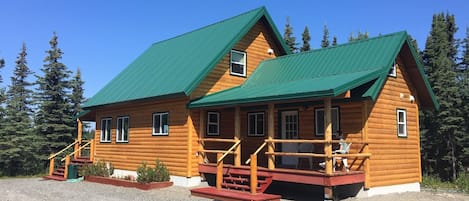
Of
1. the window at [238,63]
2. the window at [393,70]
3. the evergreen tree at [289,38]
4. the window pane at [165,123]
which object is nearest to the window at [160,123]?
the window pane at [165,123]

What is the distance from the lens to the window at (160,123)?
60.0 feet

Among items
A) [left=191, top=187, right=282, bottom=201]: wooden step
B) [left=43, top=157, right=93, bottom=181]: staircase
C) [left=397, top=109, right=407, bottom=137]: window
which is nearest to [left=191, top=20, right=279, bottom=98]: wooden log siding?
[left=191, top=187, right=282, bottom=201]: wooden step

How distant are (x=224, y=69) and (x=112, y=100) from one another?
6.32 metres

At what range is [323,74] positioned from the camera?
15641 millimetres

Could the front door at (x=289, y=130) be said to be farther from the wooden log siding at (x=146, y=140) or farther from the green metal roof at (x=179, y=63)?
the wooden log siding at (x=146, y=140)

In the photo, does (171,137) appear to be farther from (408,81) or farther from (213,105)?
(408,81)

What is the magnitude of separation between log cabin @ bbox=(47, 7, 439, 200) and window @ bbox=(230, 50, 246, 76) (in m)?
0.04

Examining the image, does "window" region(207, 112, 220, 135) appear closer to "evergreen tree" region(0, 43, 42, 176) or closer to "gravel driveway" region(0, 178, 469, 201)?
"gravel driveway" region(0, 178, 469, 201)

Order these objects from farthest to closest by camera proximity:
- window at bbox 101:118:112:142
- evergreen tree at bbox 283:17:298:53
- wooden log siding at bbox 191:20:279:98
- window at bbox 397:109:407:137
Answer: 1. evergreen tree at bbox 283:17:298:53
2. window at bbox 101:118:112:142
3. wooden log siding at bbox 191:20:279:98
4. window at bbox 397:109:407:137

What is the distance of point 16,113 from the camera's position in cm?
2683

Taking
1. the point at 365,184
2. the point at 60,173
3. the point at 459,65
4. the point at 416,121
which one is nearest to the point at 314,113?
the point at 365,184

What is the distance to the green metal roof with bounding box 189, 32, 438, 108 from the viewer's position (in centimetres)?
1301

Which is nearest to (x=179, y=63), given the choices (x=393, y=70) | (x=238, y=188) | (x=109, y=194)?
(x=109, y=194)

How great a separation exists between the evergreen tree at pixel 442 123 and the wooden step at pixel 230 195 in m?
21.9
